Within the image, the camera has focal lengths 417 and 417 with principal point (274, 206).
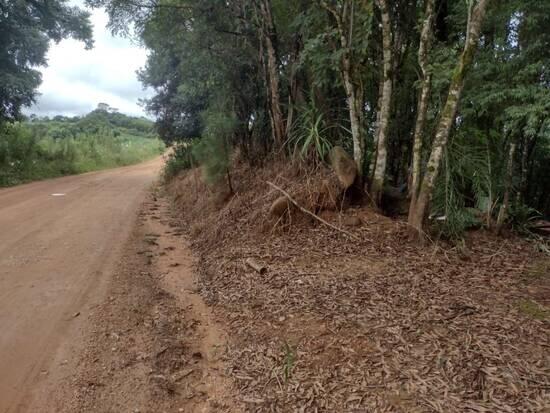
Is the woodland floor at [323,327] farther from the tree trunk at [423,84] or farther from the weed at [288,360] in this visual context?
the tree trunk at [423,84]

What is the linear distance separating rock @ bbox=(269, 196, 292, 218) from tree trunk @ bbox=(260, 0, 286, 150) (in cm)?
182

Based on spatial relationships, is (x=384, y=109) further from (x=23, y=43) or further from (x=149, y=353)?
(x=23, y=43)

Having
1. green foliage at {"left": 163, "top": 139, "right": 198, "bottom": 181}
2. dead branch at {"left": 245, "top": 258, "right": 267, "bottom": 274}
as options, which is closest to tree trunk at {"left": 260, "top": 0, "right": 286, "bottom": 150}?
dead branch at {"left": 245, "top": 258, "right": 267, "bottom": 274}

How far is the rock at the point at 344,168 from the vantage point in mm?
5570

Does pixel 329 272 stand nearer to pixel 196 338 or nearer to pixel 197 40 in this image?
pixel 196 338

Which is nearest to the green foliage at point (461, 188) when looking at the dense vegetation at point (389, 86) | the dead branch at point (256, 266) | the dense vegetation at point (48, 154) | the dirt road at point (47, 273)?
the dense vegetation at point (389, 86)

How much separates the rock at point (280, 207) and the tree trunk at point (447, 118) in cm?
159

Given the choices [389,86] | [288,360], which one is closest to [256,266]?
[288,360]

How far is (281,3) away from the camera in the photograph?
273 inches

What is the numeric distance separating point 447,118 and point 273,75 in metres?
3.33

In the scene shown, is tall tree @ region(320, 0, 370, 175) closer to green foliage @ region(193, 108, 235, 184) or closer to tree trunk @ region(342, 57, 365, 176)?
tree trunk @ region(342, 57, 365, 176)

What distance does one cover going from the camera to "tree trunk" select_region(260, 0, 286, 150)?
21.8ft

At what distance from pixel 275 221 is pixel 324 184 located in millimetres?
829

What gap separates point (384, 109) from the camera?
5188 mm
